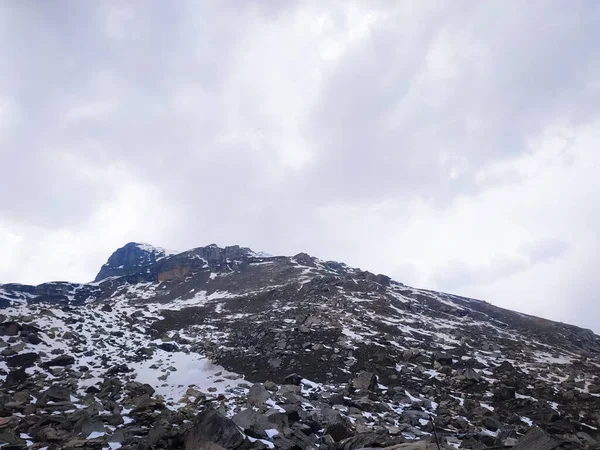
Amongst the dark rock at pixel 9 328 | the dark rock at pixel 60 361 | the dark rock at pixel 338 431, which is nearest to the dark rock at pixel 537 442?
the dark rock at pixel 338 431

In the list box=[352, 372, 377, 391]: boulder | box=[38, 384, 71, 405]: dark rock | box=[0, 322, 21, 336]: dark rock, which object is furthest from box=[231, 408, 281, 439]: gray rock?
box=[0, 322, 21, 336]: dark rock

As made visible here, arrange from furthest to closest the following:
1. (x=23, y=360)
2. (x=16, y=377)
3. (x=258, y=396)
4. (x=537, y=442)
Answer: (x=23, y=360) → (x=16, y=377) → (x=258, y=396) → (x=537, y=442)

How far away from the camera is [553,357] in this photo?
138 feet

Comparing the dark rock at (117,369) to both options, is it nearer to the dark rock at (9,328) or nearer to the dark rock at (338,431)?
the dark rock at (9,328)

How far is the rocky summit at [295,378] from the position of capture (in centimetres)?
1639

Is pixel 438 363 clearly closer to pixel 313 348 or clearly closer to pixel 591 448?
pixel 313 348

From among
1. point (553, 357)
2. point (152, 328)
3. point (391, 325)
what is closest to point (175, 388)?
point (152, 328)

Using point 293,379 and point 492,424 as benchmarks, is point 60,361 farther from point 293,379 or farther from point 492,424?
point 492,424

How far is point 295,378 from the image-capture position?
1086 inches

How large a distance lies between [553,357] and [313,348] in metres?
31.9

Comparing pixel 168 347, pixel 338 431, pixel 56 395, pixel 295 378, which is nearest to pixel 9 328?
pixel 168 347

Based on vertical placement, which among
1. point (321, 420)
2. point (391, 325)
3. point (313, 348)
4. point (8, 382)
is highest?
point (391, 325)

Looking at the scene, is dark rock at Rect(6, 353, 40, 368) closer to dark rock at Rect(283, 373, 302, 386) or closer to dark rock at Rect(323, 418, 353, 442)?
dark rock at Rect(283, 373, 302, 386)

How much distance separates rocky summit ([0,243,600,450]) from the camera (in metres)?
16.4
